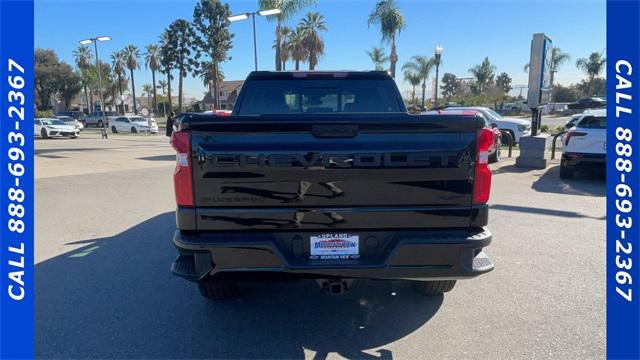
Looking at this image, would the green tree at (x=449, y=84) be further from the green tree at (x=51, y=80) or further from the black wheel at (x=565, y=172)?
the black wheel at (x=565, y=172)

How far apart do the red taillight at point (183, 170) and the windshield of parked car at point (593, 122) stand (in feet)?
32.0

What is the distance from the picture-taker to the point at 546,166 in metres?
12.5

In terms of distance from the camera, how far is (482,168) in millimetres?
2842

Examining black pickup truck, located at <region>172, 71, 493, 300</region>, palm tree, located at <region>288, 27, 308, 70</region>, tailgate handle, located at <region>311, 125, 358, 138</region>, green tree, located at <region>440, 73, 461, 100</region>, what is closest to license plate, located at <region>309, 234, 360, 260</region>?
black pickup truck, located at <region>172, 71, 493, 300</region>

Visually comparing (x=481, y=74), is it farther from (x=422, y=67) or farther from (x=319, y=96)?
(x=319, y=96)

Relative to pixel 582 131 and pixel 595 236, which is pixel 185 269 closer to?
pixel 595 236

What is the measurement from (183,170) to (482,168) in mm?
1934

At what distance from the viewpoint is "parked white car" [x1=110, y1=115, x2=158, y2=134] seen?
1352 inches

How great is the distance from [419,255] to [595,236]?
4.15 meters

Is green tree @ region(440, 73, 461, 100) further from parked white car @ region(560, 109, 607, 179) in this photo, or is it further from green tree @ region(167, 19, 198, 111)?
parked white car @ region(560, 109, 607, 179)

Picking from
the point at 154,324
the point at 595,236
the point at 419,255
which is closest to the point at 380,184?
the point at 419,255

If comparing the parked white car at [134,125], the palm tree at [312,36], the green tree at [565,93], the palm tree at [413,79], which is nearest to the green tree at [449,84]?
the green tree at [565,93]

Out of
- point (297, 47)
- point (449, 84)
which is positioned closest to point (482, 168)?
point (297, 47)

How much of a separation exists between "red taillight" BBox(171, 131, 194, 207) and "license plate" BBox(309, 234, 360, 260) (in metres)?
0.85
